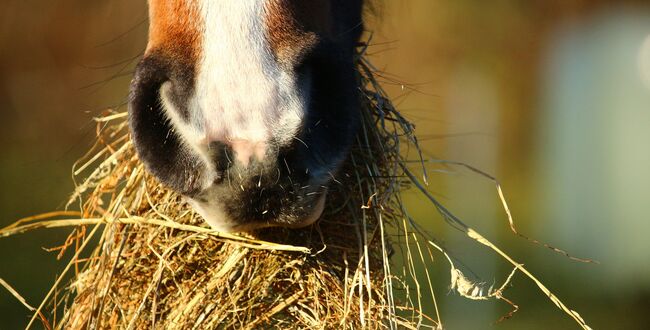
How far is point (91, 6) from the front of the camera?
25.8 feet

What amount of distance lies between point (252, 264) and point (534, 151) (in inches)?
271

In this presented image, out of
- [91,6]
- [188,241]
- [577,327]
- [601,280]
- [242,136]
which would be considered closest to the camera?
[242,136]

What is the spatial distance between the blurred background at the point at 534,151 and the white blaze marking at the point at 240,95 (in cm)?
253

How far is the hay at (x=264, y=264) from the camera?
1390mm

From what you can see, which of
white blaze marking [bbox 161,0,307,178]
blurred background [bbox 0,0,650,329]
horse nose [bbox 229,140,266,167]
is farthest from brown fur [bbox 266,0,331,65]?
blurred background [bbox 0,0,650,329]

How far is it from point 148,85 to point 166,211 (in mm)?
358

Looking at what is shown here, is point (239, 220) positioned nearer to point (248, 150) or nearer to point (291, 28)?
point (248, 150)

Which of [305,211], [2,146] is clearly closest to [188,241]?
[305,211]

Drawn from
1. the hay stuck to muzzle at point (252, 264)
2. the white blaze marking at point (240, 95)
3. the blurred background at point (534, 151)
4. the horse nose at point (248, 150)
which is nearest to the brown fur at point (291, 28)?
the white blaze marking at point (240, 95)

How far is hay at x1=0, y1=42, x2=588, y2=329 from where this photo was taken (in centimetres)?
139

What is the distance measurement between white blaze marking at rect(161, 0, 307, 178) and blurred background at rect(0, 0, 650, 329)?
2.53 metres

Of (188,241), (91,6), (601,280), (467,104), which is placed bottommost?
(601,280)

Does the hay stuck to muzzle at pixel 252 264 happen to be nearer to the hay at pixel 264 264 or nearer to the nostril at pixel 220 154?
the hay at pixel 264 264

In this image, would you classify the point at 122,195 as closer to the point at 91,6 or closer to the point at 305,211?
the point at 305,211
